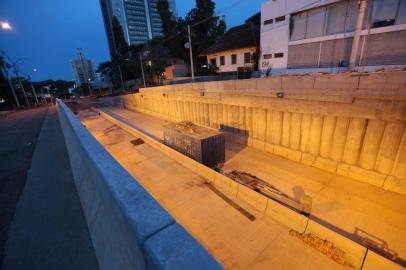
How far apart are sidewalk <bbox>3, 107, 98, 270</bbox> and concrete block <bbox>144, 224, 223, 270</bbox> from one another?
12.2 ft

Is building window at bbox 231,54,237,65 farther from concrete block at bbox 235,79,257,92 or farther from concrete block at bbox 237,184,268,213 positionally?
concrete block at bbox 237,184,268,213

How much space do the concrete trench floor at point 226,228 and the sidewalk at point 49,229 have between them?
13.8 ft

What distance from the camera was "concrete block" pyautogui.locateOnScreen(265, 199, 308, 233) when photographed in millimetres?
7522

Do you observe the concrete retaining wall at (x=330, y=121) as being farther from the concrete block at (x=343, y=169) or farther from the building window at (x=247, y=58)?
the building window at (x=247, y=58)

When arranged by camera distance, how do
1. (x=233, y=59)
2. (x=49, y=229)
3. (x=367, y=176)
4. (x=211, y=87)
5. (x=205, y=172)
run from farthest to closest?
(x=233, y=59) → (x=211, y=87) → (x=205, y=172) → (x=367, y=176) → (x=49, y=229)

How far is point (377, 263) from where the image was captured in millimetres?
5906

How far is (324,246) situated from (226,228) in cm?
356

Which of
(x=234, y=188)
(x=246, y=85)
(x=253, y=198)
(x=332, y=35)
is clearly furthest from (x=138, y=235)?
(x=332, y=35)

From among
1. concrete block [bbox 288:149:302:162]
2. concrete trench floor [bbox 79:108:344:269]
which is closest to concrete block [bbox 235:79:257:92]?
concrete block [bbox 288:149:302:162]

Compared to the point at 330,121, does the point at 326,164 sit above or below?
A: below

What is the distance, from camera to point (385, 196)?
8.98 m

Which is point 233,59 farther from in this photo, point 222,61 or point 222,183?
point 222,183

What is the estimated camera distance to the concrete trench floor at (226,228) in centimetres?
657

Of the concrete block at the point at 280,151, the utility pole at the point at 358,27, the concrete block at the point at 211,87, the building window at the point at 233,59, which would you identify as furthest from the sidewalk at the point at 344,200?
the building window at the point at 233,59
